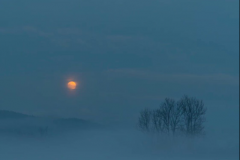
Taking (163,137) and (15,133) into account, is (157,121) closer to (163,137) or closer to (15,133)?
(163,137)

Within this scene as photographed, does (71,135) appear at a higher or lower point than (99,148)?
higher

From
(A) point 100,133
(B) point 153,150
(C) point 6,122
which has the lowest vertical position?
(B) point 153,150

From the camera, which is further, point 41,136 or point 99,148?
point 41,136

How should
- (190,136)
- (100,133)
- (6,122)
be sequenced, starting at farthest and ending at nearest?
(6,122), (100,133), (190,136)

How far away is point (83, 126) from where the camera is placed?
2384 inches

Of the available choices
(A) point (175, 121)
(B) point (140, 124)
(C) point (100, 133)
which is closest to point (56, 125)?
(C) point (100, 133)

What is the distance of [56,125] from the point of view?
64500 millimetres

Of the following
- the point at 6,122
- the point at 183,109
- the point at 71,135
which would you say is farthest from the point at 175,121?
the point at 6,122

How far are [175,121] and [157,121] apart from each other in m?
2.08

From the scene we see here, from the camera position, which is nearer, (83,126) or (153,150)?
(153,150)

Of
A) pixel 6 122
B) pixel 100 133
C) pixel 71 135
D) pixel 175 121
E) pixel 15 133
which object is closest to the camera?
pixel 175 121

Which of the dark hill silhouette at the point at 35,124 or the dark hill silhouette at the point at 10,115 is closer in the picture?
the dark hill silhouette at the point at 35,124

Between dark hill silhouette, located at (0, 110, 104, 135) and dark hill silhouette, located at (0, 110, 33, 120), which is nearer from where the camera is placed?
dark hill silhouette, located at (0, 110, 104, 135)

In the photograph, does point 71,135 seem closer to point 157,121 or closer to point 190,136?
point 157,121
